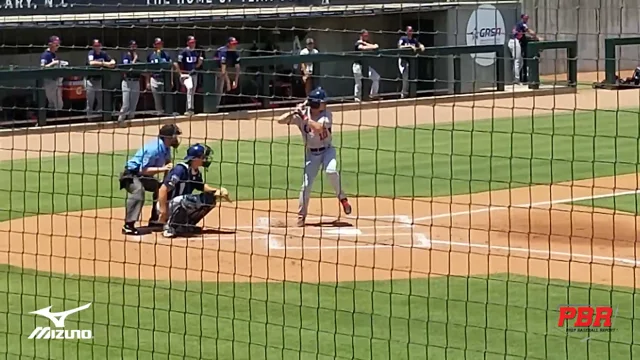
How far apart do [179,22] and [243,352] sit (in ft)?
57.6

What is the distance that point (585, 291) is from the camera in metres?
10.5

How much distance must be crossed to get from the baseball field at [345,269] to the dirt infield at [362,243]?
0.11 feet

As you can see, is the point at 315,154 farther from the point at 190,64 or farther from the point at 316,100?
the point at 190,64

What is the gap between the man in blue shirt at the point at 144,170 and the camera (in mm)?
13344

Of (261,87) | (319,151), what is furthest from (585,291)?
(261,87)

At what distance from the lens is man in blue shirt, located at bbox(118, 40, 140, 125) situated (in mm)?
23181

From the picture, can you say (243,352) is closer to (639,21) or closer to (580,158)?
(580,158)

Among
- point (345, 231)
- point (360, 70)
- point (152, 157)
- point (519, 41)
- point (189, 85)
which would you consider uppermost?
point (519, 41)

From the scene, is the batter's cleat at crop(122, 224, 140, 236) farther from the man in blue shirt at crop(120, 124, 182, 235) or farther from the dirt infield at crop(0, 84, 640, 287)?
the dirt infield at crop(0, 84, 640, 287)

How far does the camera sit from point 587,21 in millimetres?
33812

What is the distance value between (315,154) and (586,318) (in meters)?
4.98

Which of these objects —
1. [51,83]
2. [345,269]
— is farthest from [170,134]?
[51,83]

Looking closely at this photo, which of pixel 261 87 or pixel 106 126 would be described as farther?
pixel 261 87

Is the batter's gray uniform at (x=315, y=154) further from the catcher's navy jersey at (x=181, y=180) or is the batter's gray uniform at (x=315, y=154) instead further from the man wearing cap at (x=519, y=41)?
the man wearing cap at (x=519, y=41)
